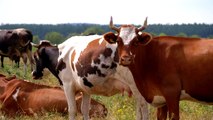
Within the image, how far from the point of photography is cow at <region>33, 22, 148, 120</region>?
29.0 feet

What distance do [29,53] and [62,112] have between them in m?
13.6

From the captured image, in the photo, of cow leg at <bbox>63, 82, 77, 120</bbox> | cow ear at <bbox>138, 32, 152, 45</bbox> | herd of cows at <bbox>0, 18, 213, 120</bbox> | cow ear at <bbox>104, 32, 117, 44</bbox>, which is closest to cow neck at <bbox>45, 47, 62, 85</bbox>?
herd of cows at <bbox>0, 18, 213, 120</bbox>

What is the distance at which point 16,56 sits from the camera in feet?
81.3

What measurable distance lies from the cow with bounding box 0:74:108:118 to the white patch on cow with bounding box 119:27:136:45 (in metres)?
3.10

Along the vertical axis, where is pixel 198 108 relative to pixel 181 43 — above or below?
below

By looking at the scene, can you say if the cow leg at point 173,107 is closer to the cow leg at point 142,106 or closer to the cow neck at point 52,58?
the cow leg at point 142,106

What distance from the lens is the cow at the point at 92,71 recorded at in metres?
8.83

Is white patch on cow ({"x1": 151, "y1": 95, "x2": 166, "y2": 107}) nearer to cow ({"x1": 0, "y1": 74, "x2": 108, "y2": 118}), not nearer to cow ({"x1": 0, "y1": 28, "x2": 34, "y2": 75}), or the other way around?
cow ({"x1": 0, "y1": 74, "x2": 108, "y2": 118})

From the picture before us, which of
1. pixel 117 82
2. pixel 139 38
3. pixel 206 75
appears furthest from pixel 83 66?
pixel 206 75

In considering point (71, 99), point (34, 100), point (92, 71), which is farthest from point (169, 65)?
point (34, 100)

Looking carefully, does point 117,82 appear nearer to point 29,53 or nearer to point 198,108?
point 198,108

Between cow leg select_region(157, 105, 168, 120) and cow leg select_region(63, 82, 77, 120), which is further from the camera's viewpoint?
cow leg select_region(63, 82, 77, 120)

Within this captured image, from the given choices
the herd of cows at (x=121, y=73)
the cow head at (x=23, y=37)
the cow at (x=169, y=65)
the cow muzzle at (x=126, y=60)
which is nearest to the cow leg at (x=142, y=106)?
the herd of cows at (x=121, y=73)

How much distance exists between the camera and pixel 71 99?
1009cm
